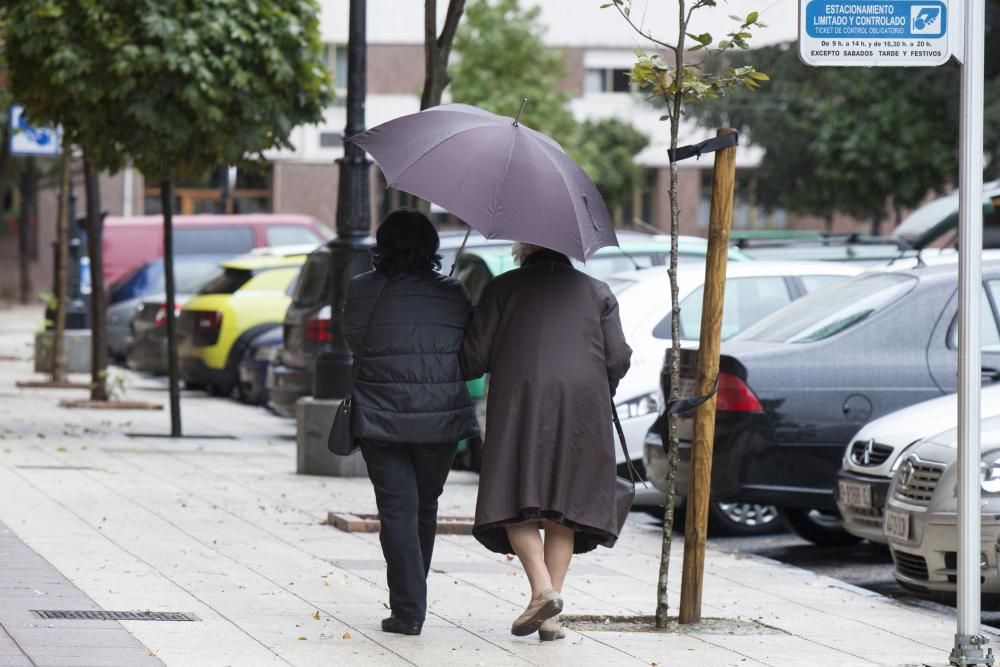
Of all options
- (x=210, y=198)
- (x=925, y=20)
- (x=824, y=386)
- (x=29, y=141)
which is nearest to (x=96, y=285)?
(x=29, y=141)

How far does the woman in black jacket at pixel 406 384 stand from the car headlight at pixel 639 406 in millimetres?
4258

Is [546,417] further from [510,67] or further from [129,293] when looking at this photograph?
[510,67]

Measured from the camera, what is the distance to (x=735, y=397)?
31.4 feet

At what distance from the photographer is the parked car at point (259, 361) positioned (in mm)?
18234

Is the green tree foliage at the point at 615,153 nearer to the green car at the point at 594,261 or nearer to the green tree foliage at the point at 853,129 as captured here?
the green tree foliage at the point at 853,129


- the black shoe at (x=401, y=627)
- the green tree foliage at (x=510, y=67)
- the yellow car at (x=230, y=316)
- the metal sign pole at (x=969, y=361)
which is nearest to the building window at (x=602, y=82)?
the green tree foliage at (x=510, y=67)

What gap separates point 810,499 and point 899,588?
723 mm

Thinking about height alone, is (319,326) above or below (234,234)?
below

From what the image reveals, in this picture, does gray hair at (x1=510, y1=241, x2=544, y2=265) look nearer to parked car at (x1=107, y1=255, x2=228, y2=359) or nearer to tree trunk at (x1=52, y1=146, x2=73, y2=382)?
tree trunk at (x1=52, y1=146, x2=73, y2=382)

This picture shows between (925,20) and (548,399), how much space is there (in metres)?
1.83

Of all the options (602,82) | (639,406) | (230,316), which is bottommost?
(639,406)

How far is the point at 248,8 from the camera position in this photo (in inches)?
537

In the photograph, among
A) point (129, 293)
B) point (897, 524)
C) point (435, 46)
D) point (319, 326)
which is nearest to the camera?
point (897, 524)

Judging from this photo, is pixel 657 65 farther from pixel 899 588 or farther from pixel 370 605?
pixel 899 588
